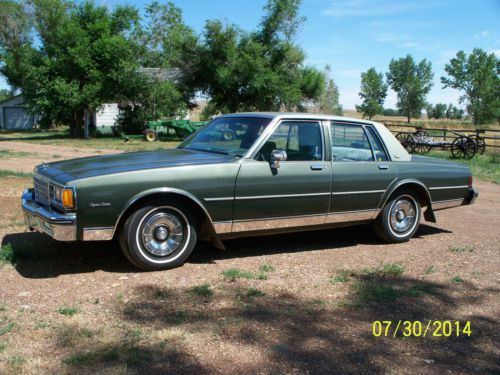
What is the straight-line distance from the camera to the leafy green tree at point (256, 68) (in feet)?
96.4

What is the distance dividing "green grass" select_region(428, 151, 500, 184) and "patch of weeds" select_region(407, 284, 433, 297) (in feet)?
32.1

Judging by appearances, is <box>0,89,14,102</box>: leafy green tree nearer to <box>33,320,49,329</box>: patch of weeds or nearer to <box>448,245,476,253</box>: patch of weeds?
<box>448,245,476,253</box>: patch of weeds

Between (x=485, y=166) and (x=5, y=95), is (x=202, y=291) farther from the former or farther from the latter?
(x=5, y=95)

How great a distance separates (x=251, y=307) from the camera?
4410 mm

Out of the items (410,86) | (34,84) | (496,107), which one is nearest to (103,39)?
(34,84)

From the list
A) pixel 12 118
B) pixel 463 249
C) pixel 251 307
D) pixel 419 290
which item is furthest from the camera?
pixel 12 118

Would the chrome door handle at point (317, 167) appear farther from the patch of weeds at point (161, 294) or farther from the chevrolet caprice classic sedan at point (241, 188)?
the patch of weeds at point (161, 294)

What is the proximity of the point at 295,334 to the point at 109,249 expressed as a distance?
Answer: 284 centimetres

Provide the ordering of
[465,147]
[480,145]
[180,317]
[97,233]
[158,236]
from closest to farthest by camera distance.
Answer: [180,317], [97,233], [158,236], [465,147], [480,145]

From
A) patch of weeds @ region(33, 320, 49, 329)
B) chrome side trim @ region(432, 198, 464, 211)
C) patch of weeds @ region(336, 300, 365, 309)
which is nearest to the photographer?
patch of weeds @ region(33, 320, 49, 329)

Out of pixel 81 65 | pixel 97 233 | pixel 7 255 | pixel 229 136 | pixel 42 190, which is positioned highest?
pixel 81 65

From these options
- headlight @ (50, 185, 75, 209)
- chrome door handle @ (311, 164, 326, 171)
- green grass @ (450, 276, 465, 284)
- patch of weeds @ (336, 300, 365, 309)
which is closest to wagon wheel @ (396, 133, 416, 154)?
chrome door handle @ (311, 164, 326, 171)

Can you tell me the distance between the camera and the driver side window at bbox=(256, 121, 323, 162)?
229 inches

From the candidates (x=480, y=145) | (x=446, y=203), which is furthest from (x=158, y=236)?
(x=480, y=145)
